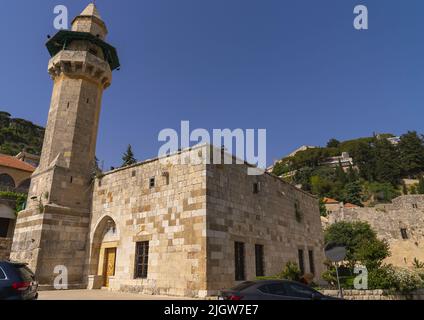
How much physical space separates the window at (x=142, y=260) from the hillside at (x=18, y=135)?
60.5 meters

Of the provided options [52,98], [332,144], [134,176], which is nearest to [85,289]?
[134,176]

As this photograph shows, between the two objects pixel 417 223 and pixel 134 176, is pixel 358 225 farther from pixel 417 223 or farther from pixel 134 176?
pixel 134 176

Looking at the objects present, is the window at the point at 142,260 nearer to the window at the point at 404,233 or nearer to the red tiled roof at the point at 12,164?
the red tiled roof at the point at 12,164

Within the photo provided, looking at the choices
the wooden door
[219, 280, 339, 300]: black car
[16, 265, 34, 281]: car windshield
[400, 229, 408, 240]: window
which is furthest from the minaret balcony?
[400, 229, 408, 240]: window

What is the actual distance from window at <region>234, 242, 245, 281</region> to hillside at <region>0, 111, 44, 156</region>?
63.7 m

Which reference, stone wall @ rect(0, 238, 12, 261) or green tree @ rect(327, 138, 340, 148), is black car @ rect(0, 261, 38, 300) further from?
green tree @ rect(327, 138, 340, 148)

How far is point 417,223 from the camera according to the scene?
4091cm

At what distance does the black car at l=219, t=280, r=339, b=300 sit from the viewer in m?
6.99

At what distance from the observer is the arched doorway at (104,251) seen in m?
14.5

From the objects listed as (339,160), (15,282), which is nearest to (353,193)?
(339,160)

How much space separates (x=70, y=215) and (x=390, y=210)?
4333cm

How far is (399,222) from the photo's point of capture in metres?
42.1

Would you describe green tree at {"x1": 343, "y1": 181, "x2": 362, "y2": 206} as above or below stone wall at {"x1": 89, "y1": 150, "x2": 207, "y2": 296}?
above

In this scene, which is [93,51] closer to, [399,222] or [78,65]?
[78,65]
